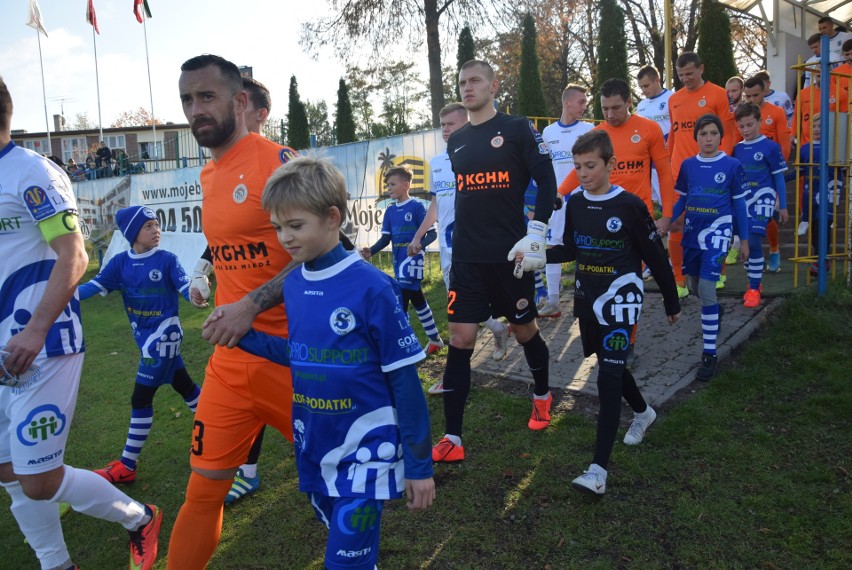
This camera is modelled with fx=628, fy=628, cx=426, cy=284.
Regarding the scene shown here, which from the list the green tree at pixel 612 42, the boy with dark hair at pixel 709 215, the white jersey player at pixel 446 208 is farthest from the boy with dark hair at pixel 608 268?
the green tree at pixel 612 42

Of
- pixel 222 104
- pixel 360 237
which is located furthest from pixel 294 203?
pixel 360 237

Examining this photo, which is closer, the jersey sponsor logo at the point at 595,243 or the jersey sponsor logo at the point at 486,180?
the jersey sponsor logo at the point at 595,243

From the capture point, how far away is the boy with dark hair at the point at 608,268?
3.78 m

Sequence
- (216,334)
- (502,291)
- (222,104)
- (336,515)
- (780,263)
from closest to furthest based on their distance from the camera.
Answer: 1. (336,515)
2. (216,334)
3. (222,104)
4. (502,291)
5. (780,263)

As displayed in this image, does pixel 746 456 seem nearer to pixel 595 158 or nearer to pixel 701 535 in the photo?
pixel 701 535

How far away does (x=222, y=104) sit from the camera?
2.83 meters

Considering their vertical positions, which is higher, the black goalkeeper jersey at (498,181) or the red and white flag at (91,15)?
the red and white flag at (91,15)

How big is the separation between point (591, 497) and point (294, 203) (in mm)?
2513

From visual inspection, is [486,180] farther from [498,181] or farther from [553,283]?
[553,283]

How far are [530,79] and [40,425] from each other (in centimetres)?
2412

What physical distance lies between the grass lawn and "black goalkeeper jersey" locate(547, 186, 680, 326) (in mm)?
1018

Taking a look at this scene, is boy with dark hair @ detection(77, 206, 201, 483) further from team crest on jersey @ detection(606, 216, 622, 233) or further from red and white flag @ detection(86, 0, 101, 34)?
red and white flag @ detection(86, 0, 101, 34)

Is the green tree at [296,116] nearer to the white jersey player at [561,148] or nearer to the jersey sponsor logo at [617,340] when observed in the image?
the white jersey player at [561,148]

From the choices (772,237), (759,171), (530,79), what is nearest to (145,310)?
(759,171)
